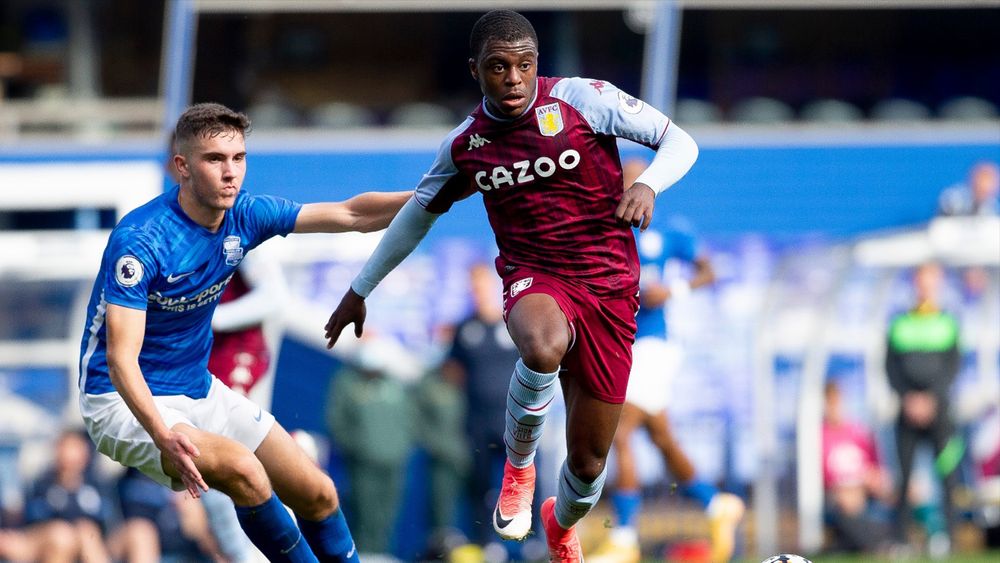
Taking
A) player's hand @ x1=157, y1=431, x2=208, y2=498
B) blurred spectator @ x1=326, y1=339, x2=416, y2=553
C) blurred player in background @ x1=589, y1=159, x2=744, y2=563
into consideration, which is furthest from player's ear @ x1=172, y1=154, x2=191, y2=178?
blurred spectator @ x1=326, y1=339, x2=416, y2=553

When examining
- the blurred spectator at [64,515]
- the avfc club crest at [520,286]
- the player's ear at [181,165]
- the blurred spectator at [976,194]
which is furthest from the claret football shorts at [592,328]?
the blurred spectator at [976,194]

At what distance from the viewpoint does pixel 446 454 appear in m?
12.5

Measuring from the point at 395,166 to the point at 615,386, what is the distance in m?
6.97

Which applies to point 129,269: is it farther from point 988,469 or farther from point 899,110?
point 899,110

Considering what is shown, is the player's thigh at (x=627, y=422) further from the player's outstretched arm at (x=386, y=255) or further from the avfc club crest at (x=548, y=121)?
the avfc club crest at (x=548, y=121)

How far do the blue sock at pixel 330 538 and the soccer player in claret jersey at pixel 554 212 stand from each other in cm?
71

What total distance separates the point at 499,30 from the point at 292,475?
2183 mm

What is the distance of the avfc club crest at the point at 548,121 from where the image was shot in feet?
21.2

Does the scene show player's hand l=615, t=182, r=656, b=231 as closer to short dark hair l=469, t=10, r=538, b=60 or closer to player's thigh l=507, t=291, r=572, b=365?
player's thigh l=507, t=291, r=572, b=365

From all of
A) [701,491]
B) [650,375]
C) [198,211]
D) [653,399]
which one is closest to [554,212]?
[198,211]

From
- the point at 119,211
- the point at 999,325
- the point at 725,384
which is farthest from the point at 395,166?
the point at 999,325

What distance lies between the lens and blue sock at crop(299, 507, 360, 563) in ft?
22.6

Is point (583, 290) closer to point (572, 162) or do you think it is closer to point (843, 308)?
point (572, 162)

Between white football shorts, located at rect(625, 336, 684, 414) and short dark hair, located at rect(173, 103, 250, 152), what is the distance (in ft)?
14.5
